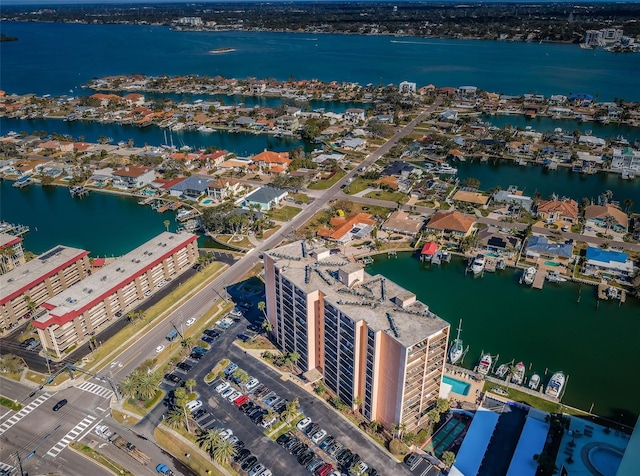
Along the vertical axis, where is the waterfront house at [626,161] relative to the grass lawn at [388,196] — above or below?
above

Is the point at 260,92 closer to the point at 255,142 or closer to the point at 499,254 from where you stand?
the point at 255,142

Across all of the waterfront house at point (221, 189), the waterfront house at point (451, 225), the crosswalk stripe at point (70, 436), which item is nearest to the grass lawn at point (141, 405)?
the crosswalk stripe at point (70, 436)

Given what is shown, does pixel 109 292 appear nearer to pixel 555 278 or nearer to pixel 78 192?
pixel 78 192

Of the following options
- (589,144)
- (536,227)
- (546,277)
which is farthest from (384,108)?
(546,277)

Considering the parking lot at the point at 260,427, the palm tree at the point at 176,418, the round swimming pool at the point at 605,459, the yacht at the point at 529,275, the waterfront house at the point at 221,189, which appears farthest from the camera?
the waterfront house at the point at 221,189

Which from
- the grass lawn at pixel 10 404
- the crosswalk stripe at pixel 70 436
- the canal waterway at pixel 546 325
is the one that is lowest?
the canal waterway at pixel 546 325

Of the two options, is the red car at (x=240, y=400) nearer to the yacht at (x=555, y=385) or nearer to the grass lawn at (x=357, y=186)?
the yacht at (x=555, y=385)
